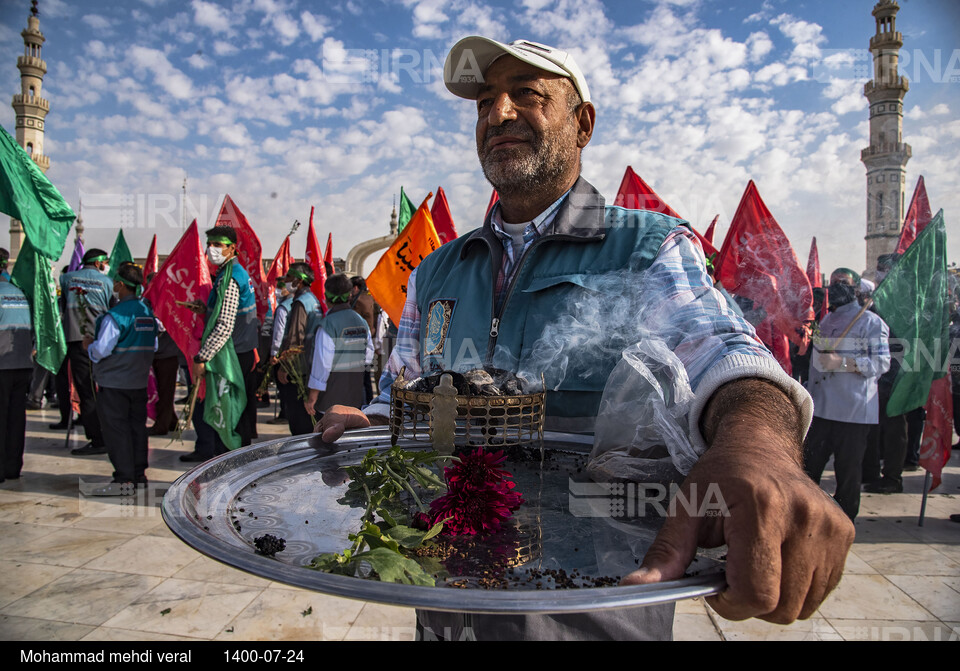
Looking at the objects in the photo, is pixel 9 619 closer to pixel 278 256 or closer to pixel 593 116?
pixel 593 116

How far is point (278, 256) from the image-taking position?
1218 centimetres

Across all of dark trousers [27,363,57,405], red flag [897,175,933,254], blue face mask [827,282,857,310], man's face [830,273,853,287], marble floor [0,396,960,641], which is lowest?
marble floor [0,396,960,641]

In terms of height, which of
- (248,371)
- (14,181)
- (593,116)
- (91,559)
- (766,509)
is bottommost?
(91,559)

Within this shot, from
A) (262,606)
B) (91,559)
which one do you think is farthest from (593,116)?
(91,559)

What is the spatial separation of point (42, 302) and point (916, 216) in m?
9.35

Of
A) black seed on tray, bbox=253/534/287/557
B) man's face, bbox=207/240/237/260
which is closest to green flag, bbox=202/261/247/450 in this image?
man's face, bbox=207/240/237/260

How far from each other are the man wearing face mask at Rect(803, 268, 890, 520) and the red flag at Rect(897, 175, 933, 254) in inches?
30.0

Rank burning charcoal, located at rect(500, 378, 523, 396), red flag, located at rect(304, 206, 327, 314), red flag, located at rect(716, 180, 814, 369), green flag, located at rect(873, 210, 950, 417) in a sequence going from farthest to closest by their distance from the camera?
red flag, located at rect(304, 206, 327, 314) → red flag, located at rect(716, 180, 814, 369) → green flag, located at rect(873, 210, 950, 417) → burning charcoal, located at rect(500, 378, 523, 396)

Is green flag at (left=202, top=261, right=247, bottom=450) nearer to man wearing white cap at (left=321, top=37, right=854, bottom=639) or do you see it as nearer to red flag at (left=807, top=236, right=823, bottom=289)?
man wearing white cap at (left=321, top=37, right=854, bottom=639)

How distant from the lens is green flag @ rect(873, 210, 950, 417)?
4910 millimetres

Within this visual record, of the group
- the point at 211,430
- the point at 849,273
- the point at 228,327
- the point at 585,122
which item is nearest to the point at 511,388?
the point at 585,122

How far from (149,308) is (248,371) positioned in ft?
4.93

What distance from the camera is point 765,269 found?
6.77 meters

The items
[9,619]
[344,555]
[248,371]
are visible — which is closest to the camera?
[344,555]
